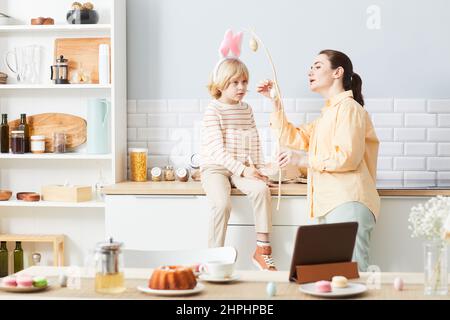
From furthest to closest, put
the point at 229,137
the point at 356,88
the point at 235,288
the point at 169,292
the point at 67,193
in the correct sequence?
the point at 67,193
the point at 229,137
the point at 356,88
the point at 235,288
the point at 169,292

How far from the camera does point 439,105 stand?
5.39 metres

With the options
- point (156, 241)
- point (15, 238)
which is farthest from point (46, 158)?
point (156, 241)

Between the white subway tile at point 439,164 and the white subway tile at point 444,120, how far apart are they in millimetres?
217

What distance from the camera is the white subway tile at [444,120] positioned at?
17.7 feet

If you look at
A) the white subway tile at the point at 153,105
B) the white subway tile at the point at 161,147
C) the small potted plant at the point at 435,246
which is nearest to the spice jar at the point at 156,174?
the white subway tile at the point at 161,147

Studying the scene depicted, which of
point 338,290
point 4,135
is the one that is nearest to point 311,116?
point 4,135

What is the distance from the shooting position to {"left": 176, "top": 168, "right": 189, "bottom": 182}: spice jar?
5406 millimetres

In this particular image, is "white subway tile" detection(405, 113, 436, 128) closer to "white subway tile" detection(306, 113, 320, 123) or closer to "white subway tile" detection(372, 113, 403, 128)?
"white subway tile" detection(372, 113, 403, 128)

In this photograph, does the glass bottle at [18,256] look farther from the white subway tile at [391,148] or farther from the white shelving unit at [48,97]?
the white subway tile at [391,148]

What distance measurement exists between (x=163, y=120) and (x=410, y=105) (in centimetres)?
165

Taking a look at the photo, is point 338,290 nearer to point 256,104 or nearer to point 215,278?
point 215,278
